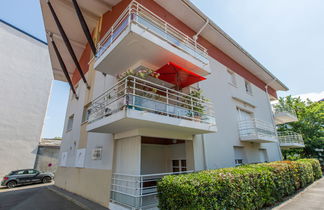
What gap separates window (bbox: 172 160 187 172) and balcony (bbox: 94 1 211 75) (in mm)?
5383

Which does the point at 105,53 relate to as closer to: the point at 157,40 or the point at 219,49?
the point at 157,40

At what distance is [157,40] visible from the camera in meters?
6.42

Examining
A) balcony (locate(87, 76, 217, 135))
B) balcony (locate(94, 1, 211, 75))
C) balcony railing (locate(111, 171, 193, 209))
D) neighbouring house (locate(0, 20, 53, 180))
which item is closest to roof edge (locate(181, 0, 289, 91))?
balcony (locate(94, 1, 211, 75))

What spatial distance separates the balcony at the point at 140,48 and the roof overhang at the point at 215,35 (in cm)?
290

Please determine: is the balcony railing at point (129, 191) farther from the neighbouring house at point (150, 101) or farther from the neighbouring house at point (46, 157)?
the neighbouring house at point (46, 157)

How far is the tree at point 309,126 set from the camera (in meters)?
18.3

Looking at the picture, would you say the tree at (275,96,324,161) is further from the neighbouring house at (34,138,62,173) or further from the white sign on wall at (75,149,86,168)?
the neighbouring house at (34,138,62,173)

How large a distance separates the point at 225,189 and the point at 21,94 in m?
23.3

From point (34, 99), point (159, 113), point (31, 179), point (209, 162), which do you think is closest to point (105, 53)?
point (159, 113)

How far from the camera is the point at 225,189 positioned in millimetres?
4902

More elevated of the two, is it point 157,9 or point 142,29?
point 157,9

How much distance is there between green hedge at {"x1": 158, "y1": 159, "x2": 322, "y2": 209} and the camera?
14.0 feet

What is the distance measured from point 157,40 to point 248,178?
653cm

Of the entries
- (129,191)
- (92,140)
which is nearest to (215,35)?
(92,140)
